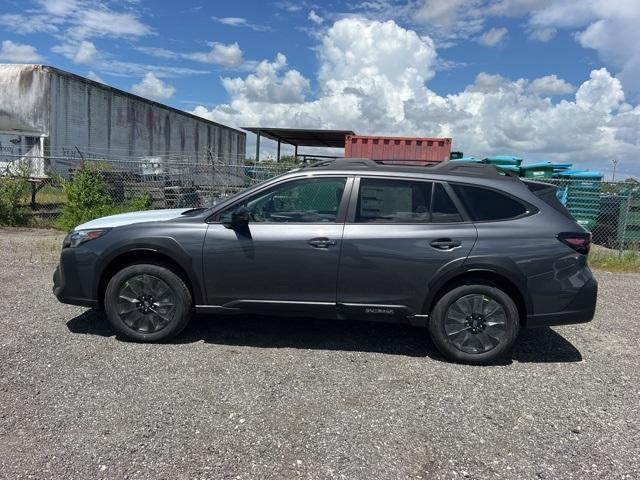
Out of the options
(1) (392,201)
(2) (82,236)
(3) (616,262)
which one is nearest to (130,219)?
(2) (82,236)

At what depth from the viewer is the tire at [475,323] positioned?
4.42 m

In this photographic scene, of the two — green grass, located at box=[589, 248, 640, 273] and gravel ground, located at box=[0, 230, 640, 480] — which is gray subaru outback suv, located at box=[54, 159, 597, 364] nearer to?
gravel ground, located at box=[0, 230, 640, 480]

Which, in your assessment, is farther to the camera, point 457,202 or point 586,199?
point 586,199

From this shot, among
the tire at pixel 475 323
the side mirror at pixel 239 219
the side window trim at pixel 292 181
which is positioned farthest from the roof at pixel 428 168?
the tire at pixel 475 323

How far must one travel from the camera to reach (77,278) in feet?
15.4

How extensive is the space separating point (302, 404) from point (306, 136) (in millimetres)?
18211

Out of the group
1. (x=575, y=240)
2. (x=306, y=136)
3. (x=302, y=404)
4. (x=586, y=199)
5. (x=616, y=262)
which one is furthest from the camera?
(x=306, y=136)

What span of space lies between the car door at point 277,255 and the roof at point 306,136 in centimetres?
1414

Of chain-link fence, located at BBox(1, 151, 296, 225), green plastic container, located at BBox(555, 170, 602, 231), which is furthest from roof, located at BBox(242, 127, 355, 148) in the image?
green plastic container, located at BBox(555, 170, 602, 231)

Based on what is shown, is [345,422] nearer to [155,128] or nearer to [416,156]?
[416,156]

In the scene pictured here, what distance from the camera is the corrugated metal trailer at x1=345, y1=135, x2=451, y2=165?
14.5 metres

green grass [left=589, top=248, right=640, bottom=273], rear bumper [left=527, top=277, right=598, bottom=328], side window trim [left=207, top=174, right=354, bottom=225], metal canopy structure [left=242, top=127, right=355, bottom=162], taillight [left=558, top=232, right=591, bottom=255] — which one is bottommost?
green grass [left=589, top=248, right=640, bottom=273]

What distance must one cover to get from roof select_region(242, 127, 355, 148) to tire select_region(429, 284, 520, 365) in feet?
48.6

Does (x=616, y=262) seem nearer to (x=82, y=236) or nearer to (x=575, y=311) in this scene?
(x=575, y=311)
